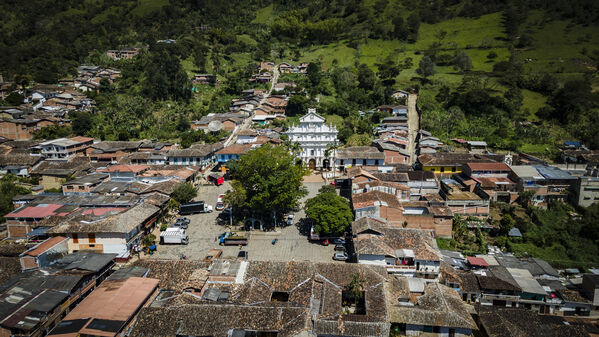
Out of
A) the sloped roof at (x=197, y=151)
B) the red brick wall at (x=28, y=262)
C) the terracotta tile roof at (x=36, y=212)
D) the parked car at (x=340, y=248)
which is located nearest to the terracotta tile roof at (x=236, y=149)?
the sloped roof at (x=197, y=151)

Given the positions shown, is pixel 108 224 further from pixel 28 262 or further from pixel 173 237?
pixel 28 262

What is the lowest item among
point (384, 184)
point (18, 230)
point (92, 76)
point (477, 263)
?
point (477, 263)

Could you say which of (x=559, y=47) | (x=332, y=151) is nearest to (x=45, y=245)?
(x=332, y=151)

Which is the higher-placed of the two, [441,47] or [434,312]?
[441,47]

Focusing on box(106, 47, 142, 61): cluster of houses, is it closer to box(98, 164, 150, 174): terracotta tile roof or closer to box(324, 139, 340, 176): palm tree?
box(98, 164, 150, 174): terracotta tile roof

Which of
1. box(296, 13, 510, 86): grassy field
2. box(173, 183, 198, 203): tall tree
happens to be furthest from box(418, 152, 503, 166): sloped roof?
box(296, 13, 510, 86): grassy field

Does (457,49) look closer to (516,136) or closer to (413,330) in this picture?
(516,136)

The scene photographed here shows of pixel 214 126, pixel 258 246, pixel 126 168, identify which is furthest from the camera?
pixel 214 126
